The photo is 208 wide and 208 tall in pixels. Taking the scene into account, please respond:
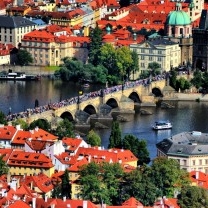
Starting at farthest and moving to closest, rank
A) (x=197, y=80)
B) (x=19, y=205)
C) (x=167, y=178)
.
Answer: (x=197, y=80)
(x=167, y=178)
(x=19, y=205)

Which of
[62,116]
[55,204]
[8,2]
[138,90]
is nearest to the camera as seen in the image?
[55,204]

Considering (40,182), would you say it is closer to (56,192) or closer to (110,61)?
(56,192)

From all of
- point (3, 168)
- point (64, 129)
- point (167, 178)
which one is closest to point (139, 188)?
point (167, 178)

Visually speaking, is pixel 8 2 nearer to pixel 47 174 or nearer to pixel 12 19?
pixel 12 19

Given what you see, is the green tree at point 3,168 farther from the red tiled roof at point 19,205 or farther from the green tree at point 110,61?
the green tree at point 110,61

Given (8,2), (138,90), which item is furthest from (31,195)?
(8,2)
